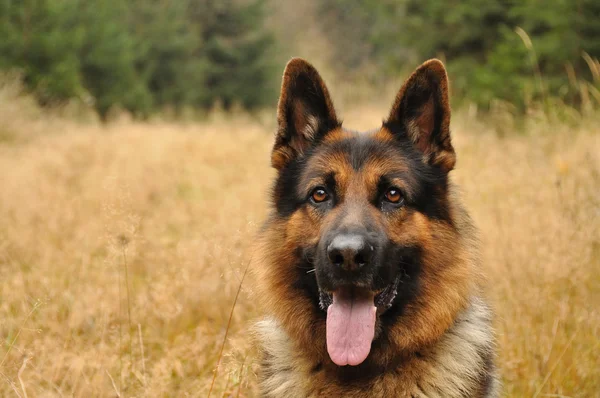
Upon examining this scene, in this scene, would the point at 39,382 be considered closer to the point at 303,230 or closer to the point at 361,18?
the point at 303,230

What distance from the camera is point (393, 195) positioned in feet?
9.83

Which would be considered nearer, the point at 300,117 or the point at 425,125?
the point at 425,125

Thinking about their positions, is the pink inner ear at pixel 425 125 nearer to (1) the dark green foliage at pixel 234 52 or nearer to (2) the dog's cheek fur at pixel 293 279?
(2) the dog's cheek fur at pixel 293 279

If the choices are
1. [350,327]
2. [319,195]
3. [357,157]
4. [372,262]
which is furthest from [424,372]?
[357,157]

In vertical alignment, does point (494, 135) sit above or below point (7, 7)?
below

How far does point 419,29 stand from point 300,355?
15839 millimetres

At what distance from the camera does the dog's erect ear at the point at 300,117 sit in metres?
3.21

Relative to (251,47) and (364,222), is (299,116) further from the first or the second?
(251,47)

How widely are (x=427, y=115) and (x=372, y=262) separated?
37.1 inches

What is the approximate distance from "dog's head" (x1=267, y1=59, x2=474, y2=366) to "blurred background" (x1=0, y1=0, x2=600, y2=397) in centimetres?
30

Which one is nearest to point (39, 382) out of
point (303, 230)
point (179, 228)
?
point (303, 230)

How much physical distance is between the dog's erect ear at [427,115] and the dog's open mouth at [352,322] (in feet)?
2.56

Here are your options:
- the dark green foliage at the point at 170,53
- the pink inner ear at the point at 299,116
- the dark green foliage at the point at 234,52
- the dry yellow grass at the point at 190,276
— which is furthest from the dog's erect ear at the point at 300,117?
the dark green foliage at the point at 234,52

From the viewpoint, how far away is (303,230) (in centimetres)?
305
